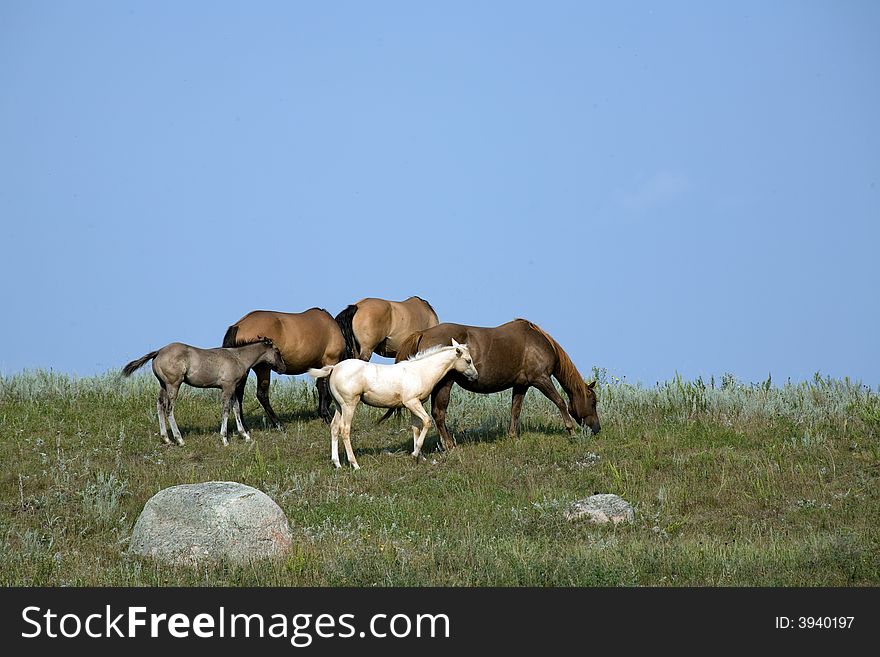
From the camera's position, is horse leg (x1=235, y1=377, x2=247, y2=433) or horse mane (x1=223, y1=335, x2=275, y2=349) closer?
horse leg (x1=235, y1=377, x2=247, y2=433)

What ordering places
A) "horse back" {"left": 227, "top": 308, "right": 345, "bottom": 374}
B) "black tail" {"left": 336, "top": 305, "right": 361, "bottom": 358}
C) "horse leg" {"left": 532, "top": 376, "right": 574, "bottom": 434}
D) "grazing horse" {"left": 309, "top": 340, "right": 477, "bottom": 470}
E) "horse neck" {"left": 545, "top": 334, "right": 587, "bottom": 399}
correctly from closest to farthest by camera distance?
"grazing horse" {"left": 309, "top": 340, "right": 477, "bottom": 470}, "horse leg" {"left": 532, "top": 376, "right": 574, "bottom": 434}, "horse neck" {"left": 545, "top": 334, "right": 587, "bottom": 399}, "horse back" {"left": 227, "top": 308, "right": 345, "bottom": 374}, "black tail" {"left": 336, "top": 305, "right": 361, "bottom": 358}

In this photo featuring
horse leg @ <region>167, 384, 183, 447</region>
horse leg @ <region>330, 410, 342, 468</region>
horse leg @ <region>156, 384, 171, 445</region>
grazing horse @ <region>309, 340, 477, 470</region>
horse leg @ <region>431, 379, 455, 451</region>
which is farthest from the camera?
horse leg @ <region>156, 384, 171, 445</region>

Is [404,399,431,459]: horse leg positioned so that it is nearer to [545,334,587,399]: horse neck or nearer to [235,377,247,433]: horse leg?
[545,334,587,399]: horse neck

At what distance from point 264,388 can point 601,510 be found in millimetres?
8167

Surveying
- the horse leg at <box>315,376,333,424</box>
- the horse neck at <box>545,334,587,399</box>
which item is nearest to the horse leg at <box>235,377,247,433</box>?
the horse leg at <box>315,376,333,424</box>

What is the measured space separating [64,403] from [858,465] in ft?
51.1

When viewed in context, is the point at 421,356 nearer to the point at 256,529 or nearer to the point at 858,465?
the point at 256,529

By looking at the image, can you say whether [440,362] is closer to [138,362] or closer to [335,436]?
[335,436]

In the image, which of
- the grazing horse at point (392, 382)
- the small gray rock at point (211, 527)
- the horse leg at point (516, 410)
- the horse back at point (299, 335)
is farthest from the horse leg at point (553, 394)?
the small gray rock at point (211, 527)

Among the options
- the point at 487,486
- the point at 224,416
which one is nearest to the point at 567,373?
the point at 487,486

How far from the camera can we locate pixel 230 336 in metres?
18.7

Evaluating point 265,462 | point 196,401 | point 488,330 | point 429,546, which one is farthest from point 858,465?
point 196,401

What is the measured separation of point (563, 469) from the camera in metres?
15.9

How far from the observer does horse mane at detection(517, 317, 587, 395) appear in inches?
704
